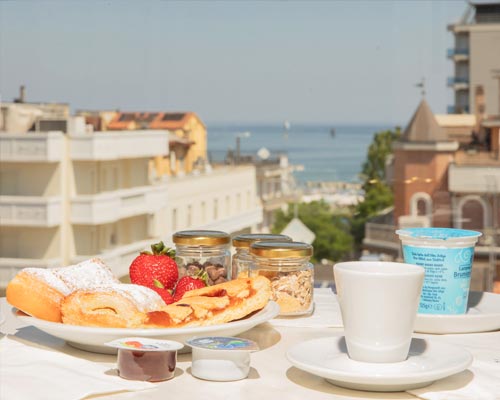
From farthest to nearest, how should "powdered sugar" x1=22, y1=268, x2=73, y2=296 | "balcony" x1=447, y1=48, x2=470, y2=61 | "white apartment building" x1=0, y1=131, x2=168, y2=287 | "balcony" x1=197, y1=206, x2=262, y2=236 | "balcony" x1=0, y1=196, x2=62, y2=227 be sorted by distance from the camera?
"balcony" x1=0, y1=196, x2=62, y2=227 < "white apartment building" x1=0, y1=131, x2=168, y2=287 < "balcony" x1=197, y1=206, x2=262, y2=236 < "balcony" x1=447, y1=48, x2=470, y2=61 < "powdered sugar" x1=22, y1=268, x2=73, y2=296

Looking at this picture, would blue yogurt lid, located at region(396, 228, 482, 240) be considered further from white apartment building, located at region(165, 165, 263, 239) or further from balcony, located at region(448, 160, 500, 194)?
white apartment building, located at region(165, 165, 263, 239)

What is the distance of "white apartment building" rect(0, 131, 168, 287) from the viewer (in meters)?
7.97

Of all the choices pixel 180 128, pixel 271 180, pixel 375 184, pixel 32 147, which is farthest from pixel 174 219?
pixel 375 184

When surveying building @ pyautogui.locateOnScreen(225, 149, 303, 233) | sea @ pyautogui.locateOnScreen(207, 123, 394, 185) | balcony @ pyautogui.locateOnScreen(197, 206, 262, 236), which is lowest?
balcony @ pyautogui.locateOnScreen(197, 206, 262, 236)

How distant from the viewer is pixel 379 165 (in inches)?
236

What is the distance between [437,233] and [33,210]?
7831mm

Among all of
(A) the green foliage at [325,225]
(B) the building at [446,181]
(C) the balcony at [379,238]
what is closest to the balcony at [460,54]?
(B) the building at [446,181]

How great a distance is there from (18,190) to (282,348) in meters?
7.93

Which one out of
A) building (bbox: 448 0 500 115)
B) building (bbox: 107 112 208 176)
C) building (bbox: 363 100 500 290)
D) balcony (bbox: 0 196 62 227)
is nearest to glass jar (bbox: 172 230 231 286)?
building (bbox: 363 100 500 290)

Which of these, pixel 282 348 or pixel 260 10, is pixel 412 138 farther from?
pixel 282 348

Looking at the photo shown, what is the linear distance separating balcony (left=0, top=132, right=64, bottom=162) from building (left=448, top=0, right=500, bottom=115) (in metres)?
3.93

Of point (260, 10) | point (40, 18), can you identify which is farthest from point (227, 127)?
point (40, 18)

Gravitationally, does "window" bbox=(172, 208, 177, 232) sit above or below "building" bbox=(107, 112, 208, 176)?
below

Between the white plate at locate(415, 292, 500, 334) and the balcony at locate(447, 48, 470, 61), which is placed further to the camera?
the balcony at locate(447, 48, 470, 61)
